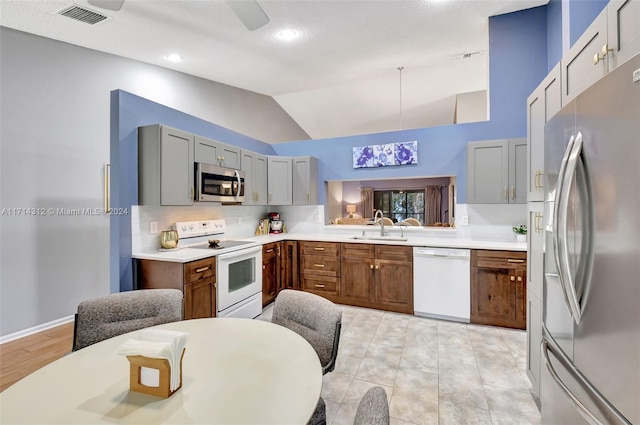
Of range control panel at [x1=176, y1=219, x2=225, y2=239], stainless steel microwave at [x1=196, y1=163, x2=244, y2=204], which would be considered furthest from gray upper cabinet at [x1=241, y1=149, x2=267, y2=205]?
range control panel at [x1=176, y1=219, x2=225, y2=239]

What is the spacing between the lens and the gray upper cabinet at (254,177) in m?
3.94

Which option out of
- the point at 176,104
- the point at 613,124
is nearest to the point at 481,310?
the point at 613,124

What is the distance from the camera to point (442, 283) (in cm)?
336

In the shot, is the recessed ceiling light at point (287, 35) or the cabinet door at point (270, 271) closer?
the recessed ceiling light at point (287, 35)

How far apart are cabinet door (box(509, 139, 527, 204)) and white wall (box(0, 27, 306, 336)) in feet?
15.5

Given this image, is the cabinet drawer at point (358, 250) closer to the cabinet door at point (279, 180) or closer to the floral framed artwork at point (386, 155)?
the cabinet door at point (279, 180)

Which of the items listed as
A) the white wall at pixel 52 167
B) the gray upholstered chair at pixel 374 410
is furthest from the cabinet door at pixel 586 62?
the white wall at pixel 52 167

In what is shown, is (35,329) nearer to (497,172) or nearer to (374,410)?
(374,410)

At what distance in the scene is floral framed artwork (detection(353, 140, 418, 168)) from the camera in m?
4.13

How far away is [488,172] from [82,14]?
176 inches

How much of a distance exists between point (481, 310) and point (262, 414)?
314cm

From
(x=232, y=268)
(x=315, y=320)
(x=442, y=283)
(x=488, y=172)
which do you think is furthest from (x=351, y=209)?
(x=315, y=320)

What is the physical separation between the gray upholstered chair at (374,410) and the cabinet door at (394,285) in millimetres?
2830

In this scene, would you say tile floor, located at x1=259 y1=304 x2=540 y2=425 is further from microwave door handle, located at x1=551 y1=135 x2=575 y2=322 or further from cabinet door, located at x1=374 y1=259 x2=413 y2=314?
microwave door handle, located at x1=551 y1=135 x2=575 y2=322
